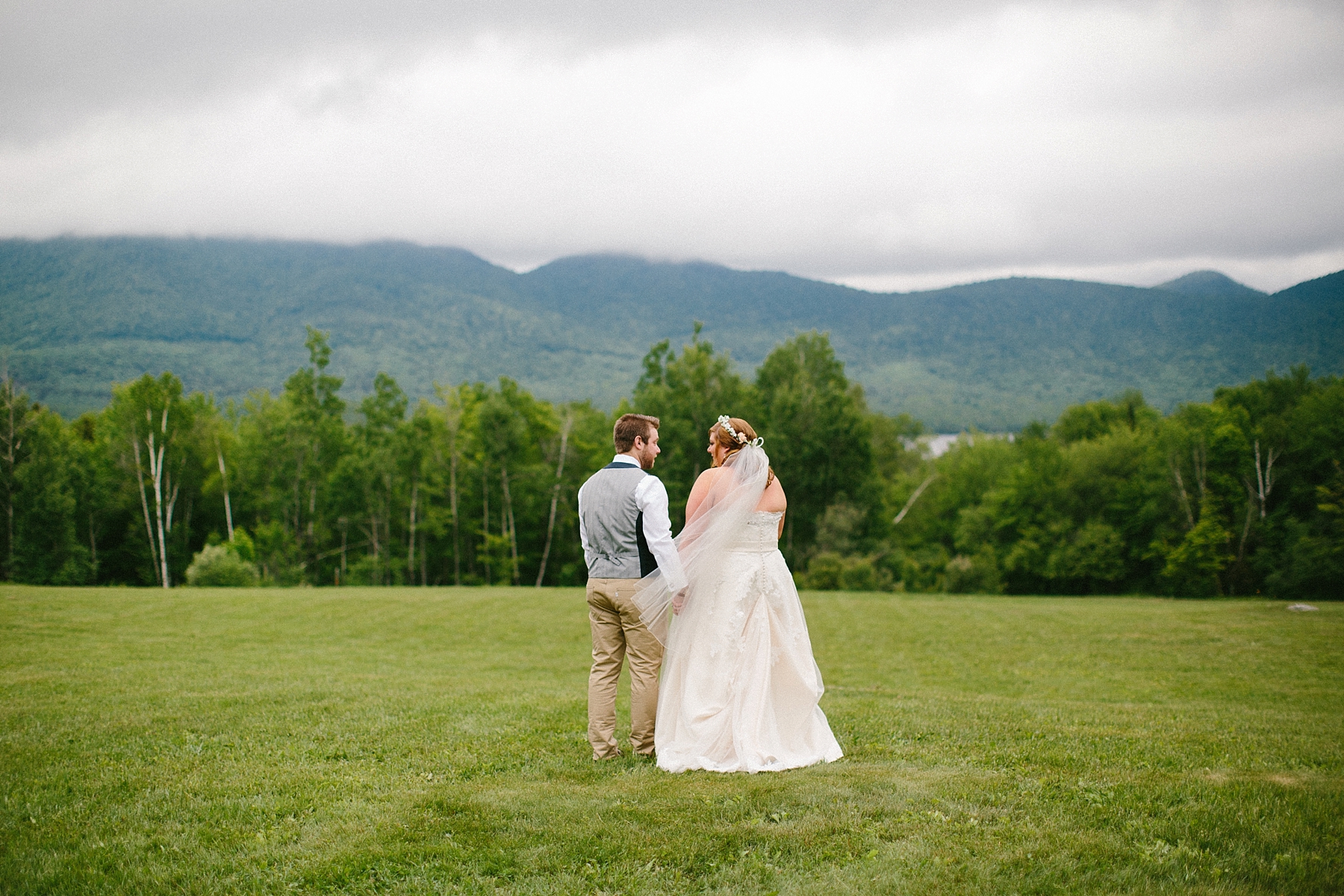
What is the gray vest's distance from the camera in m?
7.16

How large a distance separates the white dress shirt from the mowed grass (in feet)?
5.13

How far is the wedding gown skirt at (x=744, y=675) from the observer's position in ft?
23.3

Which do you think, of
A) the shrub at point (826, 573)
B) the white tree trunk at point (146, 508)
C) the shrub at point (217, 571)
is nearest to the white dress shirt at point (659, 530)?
the shrub at point (217, 571)

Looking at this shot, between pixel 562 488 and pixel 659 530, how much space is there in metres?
49.6

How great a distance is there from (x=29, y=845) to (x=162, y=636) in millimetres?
14306

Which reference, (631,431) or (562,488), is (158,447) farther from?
(631,431)

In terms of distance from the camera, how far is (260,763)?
711 cm

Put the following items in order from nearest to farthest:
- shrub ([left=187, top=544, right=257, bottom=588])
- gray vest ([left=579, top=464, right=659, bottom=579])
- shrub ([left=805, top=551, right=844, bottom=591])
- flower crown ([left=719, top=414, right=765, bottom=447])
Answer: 1. gray vest ([left=579, top=464, right=659, bottom=579])
2. flower crown ([left=719, top=414, right=765, bottom=447])
3. shrub ([left=187, top=544, right=257, bottom=588])
4. shrub ([left=805, top=551, right=844, bottom=591])

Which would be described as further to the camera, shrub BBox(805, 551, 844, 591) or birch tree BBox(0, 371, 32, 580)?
birch tree BBox(0, 371, 32, 580)

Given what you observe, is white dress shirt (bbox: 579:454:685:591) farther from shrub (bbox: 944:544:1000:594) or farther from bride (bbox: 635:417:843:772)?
shrub (bbox: 944:544:1000:594)

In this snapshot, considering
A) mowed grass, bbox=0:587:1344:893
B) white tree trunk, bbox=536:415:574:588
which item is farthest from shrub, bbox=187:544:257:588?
mowed grass, bbox=0:587:1344:893

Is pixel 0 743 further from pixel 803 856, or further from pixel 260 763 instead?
pixel 803 856

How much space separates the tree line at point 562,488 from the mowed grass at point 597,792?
121 feet

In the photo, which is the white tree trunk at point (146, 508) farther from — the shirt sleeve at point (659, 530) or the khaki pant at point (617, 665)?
the shirt sleeve at point (659, 530)
